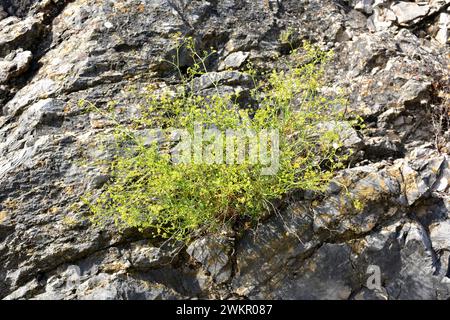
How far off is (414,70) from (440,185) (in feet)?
4.52

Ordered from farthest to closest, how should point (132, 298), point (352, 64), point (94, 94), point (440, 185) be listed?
1. point (352, 64)
2. point (94, 94)
3. point (440, 185)
4. point (132, 298)

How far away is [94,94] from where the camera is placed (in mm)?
4742

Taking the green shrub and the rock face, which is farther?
the rock face

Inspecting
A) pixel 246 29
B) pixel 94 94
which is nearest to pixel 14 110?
pixel 94 94

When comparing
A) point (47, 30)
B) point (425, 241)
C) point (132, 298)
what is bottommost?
point (425, 241)

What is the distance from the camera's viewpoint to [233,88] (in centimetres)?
487

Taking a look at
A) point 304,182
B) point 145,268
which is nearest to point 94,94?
point 145,268

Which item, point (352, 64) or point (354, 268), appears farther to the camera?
point (352, 64)

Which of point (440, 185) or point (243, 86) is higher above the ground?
point (243, 86)

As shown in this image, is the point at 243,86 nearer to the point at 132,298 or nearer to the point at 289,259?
the point at 289,259

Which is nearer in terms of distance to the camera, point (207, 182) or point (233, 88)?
point (207, 182)

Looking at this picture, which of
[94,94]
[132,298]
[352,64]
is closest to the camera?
[132,298]

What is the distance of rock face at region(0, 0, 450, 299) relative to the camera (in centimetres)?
390

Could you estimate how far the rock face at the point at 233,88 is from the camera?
3896 mm
